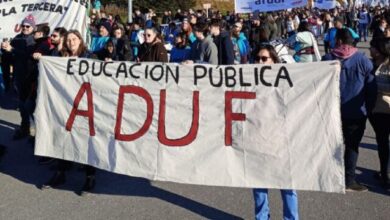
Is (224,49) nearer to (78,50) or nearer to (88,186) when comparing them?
(78,50)

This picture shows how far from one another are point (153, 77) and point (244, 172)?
129cm

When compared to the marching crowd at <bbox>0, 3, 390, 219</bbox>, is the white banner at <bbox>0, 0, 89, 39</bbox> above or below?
above

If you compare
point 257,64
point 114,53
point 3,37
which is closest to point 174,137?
point 257,64

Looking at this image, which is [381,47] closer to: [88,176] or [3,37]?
[88,176]

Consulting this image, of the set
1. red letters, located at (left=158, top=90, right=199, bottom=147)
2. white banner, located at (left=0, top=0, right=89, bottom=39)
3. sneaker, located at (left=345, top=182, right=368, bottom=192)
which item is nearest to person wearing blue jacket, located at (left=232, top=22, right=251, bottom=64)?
white banner, located at (left=0, top=0, right=89, bottom=39)

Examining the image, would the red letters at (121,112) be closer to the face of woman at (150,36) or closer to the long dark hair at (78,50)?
the long dark hair at (78,50)

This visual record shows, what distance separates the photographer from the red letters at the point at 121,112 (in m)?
5.19

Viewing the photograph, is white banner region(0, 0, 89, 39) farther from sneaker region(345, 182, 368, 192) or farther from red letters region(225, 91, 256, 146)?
sneaker region(345, 182, 368, 192)

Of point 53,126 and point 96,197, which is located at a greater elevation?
point 53,126

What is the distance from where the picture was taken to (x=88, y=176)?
19.5ft

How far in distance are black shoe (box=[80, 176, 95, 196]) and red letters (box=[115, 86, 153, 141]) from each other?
856 millimetres

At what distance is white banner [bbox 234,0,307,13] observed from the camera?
51.2 feet

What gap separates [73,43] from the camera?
6008mm

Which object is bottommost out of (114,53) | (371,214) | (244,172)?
(371,214)
